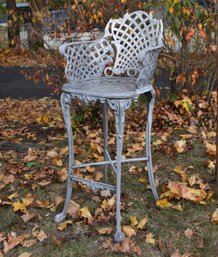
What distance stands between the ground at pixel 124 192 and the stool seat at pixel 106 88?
897 millimetres

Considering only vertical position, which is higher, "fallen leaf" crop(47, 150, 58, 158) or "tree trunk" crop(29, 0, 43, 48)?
"tree trunk" crop(29, 0, 43, 48)

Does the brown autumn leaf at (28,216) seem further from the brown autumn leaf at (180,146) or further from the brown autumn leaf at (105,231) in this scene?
the brown autumn leaf at (180,146)

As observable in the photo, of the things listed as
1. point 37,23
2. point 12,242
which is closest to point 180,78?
point 37,23

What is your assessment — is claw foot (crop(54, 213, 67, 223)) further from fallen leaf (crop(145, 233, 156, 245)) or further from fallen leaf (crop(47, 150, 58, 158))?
fallen leaf (crop(47, 150, 58, 158))

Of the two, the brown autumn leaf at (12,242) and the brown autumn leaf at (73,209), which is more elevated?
A: the brown autumn leaf at (12,242)

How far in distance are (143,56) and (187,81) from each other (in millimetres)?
2701

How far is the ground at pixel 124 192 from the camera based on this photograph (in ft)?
9.70

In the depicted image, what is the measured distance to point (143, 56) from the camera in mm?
2750

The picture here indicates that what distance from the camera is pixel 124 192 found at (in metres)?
3.64

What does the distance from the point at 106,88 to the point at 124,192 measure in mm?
1029

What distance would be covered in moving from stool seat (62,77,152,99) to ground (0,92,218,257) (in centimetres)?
90

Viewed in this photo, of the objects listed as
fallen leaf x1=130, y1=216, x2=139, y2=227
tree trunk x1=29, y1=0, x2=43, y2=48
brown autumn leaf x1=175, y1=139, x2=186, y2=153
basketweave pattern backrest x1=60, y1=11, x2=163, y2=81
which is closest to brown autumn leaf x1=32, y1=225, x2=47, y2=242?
fallen leaf x1=130, y1=216, x2=139, y2=227

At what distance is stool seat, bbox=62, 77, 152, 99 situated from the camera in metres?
2.76

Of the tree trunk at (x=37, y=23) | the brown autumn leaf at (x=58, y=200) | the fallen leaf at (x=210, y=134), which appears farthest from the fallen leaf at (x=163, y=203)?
the tree trunk at (x=37, y=23)
